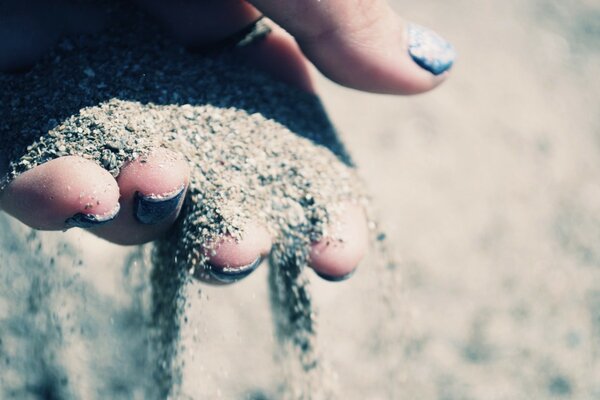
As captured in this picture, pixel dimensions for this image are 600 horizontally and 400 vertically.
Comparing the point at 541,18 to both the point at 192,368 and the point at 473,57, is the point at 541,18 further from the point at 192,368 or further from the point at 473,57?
the point at 192,368

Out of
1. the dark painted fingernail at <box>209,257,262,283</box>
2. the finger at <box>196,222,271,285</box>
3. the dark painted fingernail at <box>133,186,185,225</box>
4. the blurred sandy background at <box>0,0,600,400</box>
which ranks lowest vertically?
the blurred sandy background at <box>0,0,600,400</box>

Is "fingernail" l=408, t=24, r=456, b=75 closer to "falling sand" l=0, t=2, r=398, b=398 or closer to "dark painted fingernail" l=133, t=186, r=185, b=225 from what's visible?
"falling sand" l=0, t=2, r=398, b=398

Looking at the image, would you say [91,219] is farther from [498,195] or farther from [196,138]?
[498,195]

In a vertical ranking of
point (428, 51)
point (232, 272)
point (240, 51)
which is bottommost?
point (232, 272)

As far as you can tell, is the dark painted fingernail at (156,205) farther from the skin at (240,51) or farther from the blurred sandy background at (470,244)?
the blurred sandy background at (470,244)

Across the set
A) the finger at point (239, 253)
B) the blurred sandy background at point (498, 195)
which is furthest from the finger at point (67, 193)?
the blurred sandy background at point (498, 195)

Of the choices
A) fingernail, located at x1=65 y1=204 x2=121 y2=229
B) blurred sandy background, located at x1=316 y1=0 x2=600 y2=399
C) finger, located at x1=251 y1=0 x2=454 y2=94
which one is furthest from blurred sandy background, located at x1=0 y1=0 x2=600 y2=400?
finger, located at x1=251 y1=0 x2=454 y2=94

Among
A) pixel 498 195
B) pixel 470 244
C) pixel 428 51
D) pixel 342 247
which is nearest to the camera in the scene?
pixel 342 247

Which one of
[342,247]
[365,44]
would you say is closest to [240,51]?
[365,44]
